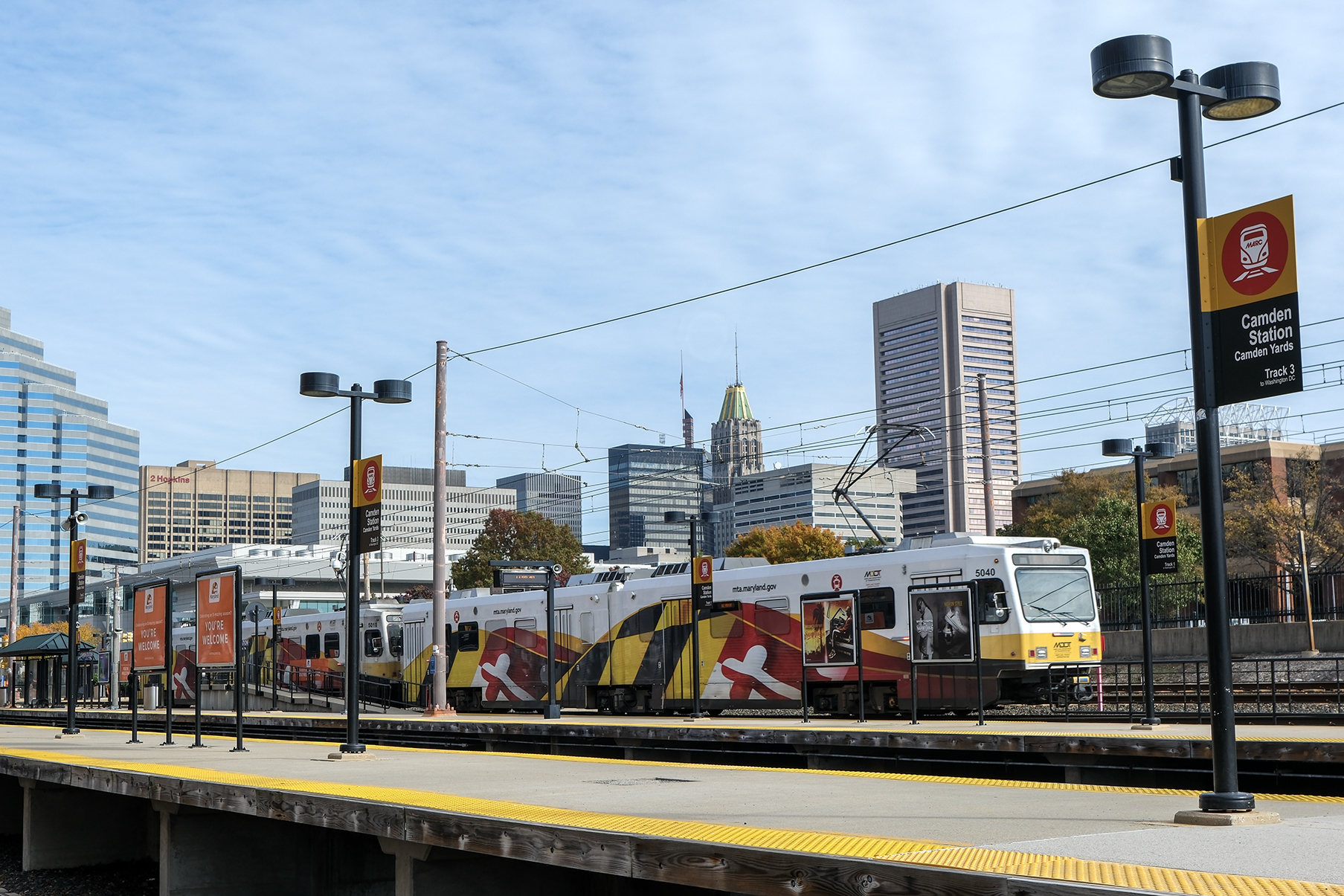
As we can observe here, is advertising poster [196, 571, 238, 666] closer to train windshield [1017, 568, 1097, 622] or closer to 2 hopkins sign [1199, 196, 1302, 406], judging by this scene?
train windshield [1017, 568, 1097, 622]

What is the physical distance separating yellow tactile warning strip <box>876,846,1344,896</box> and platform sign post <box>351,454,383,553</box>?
501 inches

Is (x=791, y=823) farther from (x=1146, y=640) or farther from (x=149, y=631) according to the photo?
(x=149, y=631)

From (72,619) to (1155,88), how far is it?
77.2 feet

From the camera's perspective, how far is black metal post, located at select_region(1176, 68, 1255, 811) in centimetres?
850

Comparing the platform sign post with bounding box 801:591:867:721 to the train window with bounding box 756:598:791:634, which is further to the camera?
the train window with bounding box 756:598:791:634

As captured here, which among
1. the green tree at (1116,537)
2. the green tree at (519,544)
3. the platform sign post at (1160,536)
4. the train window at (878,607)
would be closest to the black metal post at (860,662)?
the train window at (878,607)

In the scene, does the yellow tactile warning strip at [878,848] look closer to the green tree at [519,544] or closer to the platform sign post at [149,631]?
the platform sign post at [149,631]

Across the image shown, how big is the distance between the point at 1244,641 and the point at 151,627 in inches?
1104

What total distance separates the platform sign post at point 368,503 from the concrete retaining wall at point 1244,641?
2354 centimetres

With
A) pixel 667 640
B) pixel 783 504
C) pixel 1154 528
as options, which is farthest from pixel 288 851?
pixel 783 504

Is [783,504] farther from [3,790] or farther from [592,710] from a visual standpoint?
[3,790]

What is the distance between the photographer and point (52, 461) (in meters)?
169

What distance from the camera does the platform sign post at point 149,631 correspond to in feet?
70.6

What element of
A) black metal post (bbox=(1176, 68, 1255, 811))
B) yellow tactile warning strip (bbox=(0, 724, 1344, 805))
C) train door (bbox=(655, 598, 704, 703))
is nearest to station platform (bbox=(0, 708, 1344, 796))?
yellow tactile warning strip (bbox=(0, 724, 1344, 805))
